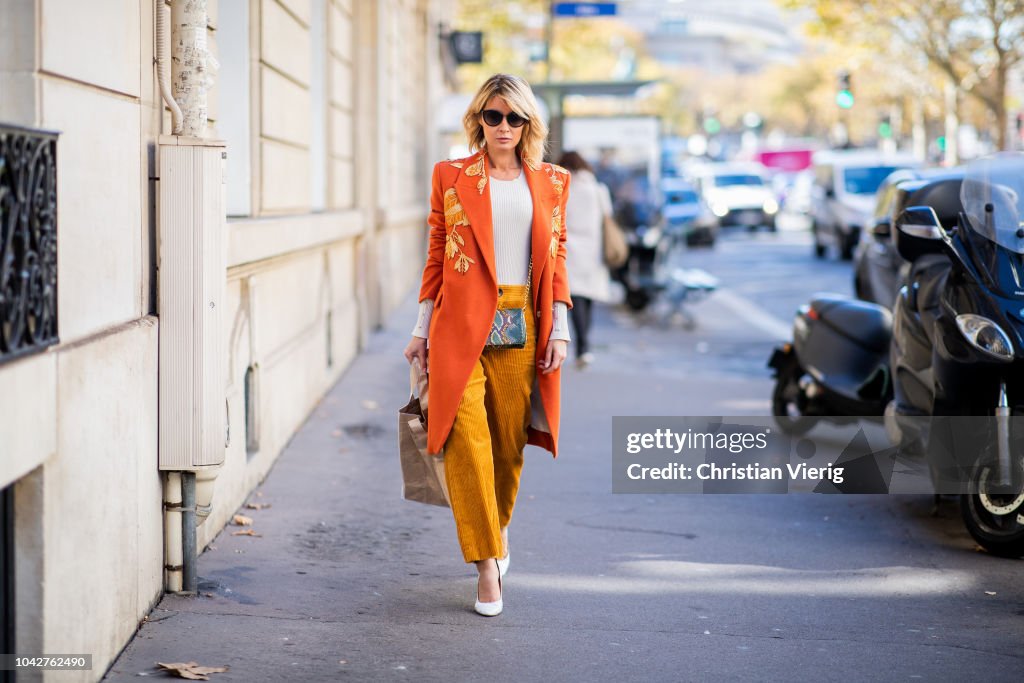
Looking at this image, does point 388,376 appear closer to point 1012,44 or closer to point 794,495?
point 794,495

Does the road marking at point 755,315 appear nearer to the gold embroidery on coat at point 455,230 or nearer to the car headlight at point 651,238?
the car headlight at point 651,238

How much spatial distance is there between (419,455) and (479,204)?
0.90m

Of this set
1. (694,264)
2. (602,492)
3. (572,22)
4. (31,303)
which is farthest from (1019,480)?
(572,22)

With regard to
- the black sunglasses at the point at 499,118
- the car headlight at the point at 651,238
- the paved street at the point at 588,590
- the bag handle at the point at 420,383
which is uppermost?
the black sunglasses at the point at 499,118

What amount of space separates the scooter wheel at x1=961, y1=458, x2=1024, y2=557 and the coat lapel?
236 cm

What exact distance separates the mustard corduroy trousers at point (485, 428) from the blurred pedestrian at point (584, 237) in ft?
21.5

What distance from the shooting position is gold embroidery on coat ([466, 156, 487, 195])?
514cm

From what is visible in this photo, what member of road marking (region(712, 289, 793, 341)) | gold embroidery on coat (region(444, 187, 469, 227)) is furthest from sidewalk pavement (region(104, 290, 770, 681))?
road marking (region(712, 289, 793, 341))

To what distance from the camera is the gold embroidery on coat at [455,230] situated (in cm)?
512

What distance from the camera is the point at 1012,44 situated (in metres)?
29.2

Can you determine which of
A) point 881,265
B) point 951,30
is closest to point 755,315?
point 881,265

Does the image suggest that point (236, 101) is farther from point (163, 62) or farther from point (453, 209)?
point (453, 209)

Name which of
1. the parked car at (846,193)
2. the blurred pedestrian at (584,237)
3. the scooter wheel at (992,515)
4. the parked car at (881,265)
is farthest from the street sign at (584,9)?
the scooter wheel at (992,515)

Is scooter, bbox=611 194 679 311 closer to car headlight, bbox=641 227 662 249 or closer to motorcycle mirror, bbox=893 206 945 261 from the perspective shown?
car headlight, bbox=641 227 662 249
